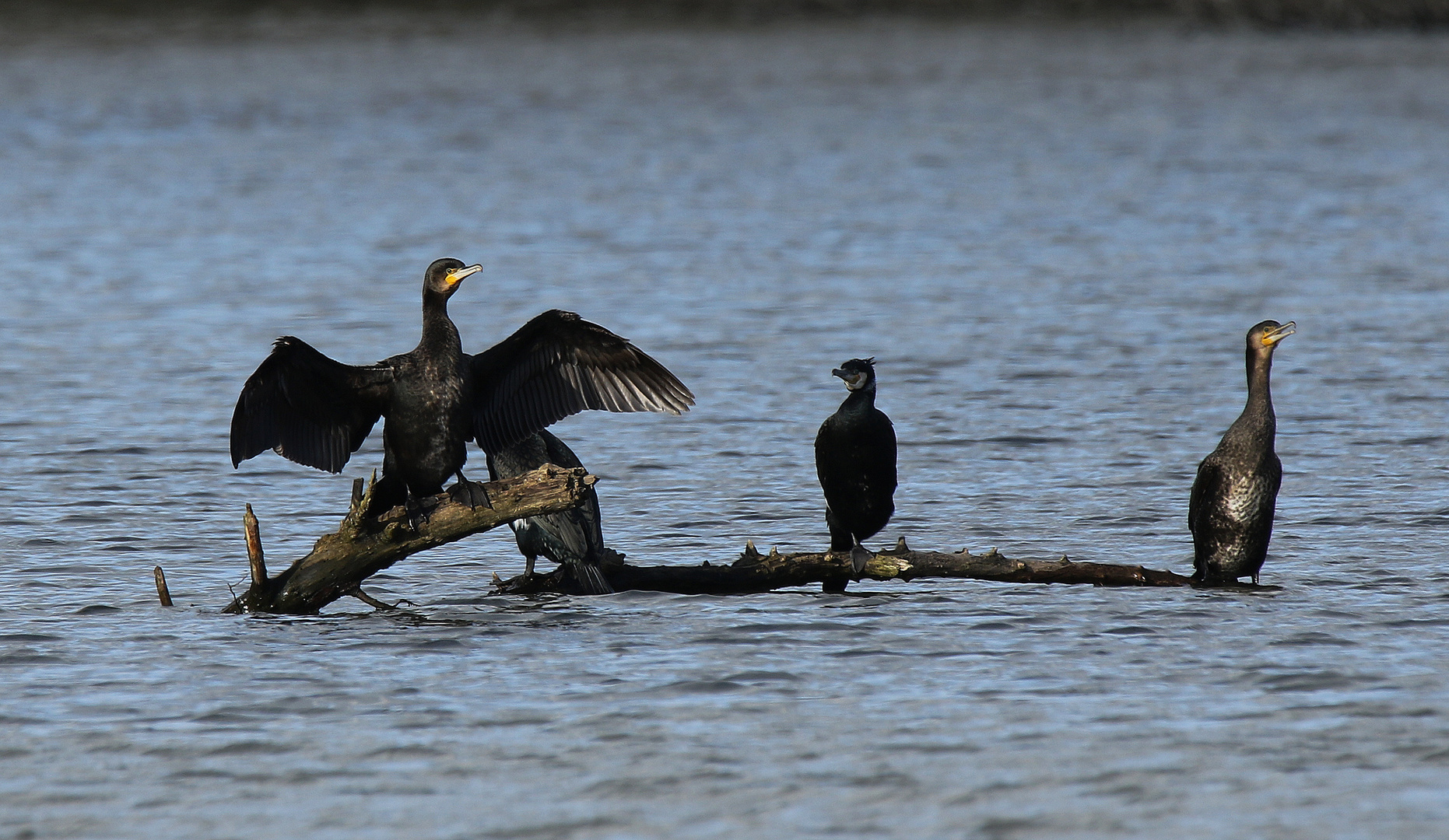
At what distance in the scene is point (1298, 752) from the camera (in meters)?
6.54

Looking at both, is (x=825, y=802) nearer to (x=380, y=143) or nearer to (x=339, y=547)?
(x=339, y=547)

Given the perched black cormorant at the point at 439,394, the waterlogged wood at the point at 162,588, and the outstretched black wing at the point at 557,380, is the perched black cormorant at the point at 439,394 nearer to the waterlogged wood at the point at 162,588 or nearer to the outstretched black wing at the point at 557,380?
the outstretched black wing at the point at 557,380

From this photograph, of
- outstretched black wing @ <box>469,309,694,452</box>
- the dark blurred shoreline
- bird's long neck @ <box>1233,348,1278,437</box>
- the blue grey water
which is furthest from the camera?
the dark blurred shoreline

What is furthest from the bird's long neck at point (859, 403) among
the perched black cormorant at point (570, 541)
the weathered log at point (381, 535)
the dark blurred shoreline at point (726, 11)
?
the dark blurred shoreline at point (726, 11)

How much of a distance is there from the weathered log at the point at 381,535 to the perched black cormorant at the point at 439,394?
0.12m

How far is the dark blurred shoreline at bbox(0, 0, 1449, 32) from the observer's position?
155 feet

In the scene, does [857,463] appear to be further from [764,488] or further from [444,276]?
[764,488]

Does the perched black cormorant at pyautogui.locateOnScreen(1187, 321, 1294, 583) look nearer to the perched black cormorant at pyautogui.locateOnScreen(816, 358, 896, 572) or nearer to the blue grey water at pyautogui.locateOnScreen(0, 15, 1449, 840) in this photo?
the blue grey water at pyautogui.locateOnScreen(0, 15, 1449, 840)

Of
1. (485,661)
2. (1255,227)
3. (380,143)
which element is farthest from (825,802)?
(380,143)

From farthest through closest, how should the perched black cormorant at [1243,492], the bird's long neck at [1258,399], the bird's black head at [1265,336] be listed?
the bird's black head at [1265,336] < the bird's long neck at [1258,399] < the perched black cormorant at [1243,492]

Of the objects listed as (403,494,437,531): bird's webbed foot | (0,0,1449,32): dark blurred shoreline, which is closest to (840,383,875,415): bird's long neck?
(403,494,437,531): bird's webbed foot

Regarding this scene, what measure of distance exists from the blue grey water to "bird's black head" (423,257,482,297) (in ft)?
4.67

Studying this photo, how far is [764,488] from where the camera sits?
1130cm

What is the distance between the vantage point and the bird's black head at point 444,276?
8.33 meters
